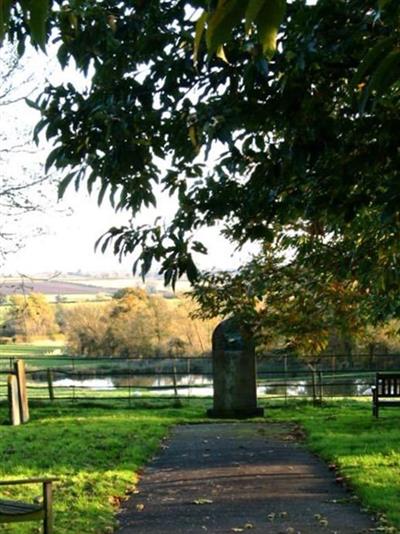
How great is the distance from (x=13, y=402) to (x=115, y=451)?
17.7 feet

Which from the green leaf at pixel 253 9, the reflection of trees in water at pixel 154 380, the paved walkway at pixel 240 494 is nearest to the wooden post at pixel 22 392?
the paved walkway at pixel 240 494

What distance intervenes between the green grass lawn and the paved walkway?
251 millimetres

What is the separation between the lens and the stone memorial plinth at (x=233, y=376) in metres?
16.8

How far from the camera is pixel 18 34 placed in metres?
4.04

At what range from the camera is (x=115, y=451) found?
425 inches

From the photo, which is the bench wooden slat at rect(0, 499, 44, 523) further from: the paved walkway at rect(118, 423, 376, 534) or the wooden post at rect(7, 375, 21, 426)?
the wooden post at rect(7, 375, 21, 426)

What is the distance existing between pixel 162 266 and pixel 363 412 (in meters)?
13.9

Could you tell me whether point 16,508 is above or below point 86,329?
below

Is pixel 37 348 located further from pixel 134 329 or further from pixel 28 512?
pixel 28 512

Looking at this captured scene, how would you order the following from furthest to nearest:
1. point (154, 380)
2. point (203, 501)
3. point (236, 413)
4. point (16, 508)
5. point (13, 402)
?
point (154, 380) < point (236, 413) < point (13, 402) < point (203, 501) < point (16, 508)

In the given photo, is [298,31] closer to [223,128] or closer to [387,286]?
[223,128]

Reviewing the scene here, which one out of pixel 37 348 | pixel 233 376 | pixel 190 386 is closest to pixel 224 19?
pixel 233 376

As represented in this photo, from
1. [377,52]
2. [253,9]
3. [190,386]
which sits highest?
[377,52]

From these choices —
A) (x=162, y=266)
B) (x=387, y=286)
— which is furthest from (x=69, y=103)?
(x=387, y=286)
